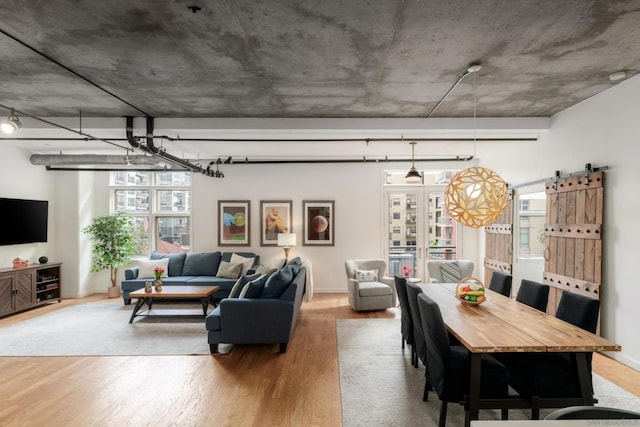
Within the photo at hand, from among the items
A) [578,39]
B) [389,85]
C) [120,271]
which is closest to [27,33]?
[389,85]

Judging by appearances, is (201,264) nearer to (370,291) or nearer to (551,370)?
(370,291)

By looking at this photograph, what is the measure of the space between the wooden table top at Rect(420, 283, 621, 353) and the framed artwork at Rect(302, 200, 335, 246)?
400 centimetres

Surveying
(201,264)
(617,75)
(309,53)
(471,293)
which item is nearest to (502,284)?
(471,293)

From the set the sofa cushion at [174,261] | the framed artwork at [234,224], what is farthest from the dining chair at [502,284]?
the sofa cushion at [174,261]

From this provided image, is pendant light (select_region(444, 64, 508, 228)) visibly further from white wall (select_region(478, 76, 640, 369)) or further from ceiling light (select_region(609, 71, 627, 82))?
white wall (select_region(478, 76, 640, 369))

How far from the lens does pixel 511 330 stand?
2.44 meters

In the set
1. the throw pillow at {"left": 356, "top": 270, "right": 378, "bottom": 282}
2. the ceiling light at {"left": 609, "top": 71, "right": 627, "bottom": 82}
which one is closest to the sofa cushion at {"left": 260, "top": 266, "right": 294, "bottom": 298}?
the throw pillow at {"left": 356, "top": 270, "right": 378, "bottom": 282}

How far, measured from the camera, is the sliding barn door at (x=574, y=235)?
3805 millimetres

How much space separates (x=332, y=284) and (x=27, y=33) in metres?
5.96

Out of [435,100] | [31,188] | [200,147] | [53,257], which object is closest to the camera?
[435,100]

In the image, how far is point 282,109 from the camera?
13.6 feet

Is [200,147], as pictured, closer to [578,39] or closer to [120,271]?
[120,271]

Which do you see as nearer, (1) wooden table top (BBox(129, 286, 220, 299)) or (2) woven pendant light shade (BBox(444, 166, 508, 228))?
(2) woven pendant light shade (BBox(444, 166, 508, 228))

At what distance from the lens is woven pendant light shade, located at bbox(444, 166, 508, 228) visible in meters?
3.08
